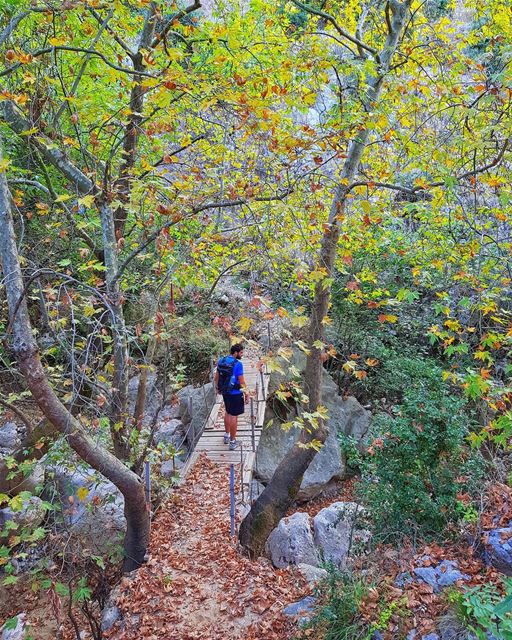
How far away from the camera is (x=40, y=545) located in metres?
6.37

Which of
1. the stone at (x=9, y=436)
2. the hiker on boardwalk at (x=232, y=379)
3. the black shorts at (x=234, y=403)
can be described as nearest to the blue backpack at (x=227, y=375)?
the hiker on boardwalk at (x=232, y=379)

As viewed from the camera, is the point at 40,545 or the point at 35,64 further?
the point at 40,545

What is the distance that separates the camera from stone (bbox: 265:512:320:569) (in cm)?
603

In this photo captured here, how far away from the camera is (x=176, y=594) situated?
5098mm

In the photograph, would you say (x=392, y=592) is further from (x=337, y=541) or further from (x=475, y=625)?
(x=337, y=541)

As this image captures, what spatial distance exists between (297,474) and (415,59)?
20.1 feet

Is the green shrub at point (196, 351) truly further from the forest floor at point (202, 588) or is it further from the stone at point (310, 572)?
the stone at point (310, 572)

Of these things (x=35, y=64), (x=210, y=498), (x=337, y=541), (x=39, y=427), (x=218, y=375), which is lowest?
(x=337, y=541)

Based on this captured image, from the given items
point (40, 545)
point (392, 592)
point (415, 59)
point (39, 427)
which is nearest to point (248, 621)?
point (392, 592)

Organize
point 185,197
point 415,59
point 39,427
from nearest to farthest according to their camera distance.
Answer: point 185,197, point 415,59, point 39,427

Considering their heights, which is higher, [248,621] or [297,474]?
[297,474]

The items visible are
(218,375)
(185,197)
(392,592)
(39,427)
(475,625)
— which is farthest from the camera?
(218,375)

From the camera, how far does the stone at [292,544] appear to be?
603cm

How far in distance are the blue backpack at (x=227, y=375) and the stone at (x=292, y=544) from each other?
7.34 feet
